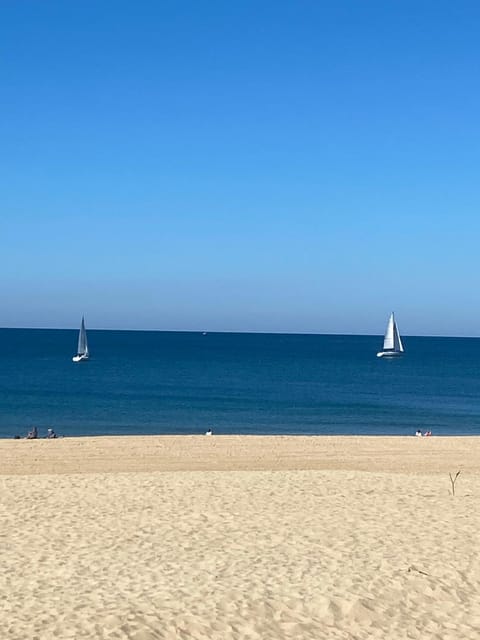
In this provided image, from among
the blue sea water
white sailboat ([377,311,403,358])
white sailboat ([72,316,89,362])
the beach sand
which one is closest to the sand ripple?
the beach sand

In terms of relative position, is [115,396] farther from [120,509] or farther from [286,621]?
[286,621]

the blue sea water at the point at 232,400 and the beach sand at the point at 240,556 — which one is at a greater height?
the beach sand at the point at 240,556

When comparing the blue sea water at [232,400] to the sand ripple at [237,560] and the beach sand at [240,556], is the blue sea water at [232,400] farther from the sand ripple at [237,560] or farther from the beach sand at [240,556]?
the sand ripple at [237,560]

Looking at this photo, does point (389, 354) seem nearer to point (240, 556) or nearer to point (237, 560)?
point (240, 556)

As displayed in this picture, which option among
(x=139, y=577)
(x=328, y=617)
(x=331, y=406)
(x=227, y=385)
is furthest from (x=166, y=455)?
(x=227, y=385)

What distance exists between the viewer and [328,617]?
31.0ft

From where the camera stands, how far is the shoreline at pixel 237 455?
23.6m

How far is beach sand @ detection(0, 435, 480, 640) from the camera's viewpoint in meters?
9.14

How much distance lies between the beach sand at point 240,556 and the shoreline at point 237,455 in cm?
384

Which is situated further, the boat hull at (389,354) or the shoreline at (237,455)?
the boat hull at (389,354)

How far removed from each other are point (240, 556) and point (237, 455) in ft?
47.3

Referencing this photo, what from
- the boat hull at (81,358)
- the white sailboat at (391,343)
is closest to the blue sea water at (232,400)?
the boat hull at (81,358)

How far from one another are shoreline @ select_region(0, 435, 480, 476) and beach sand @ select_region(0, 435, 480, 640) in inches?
151

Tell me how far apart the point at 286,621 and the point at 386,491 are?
8.62 m
